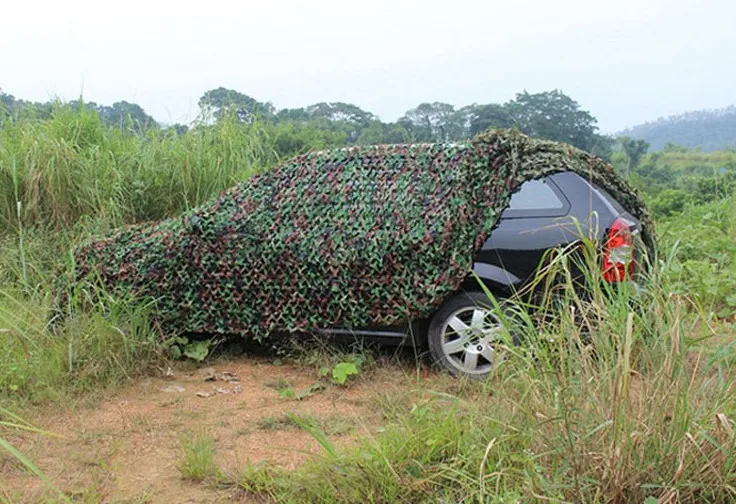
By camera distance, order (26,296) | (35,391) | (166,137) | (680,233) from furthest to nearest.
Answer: (680,233) → (166,137) → (26,296) → (35,391)

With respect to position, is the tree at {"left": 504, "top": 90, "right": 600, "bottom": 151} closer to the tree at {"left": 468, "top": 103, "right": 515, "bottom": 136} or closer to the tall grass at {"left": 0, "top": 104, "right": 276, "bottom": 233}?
the tree at {"left": 468, "top": 103, "right": 515, "bottom": 136}

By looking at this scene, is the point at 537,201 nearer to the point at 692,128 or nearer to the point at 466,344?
the point at 466,344

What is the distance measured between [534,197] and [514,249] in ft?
1.29

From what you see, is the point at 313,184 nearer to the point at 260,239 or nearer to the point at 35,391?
the point at 260,239

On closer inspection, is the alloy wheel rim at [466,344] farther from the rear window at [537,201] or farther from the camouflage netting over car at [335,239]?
the rear window at [537,201]

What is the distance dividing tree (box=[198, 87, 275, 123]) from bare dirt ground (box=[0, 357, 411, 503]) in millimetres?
4201

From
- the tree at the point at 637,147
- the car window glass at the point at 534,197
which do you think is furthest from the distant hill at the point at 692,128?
the car window glass at the point at 534,197

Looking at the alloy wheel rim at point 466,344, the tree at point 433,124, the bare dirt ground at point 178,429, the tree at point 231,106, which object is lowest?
the bare dirt ground at point 178,429

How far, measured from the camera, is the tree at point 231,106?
9.31 meters

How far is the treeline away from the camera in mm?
6113

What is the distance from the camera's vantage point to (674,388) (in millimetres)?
2943

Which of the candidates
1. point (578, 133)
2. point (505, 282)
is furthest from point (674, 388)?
point (578, 133)

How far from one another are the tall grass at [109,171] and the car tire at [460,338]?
150 inches

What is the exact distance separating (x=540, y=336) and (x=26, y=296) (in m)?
4.83
